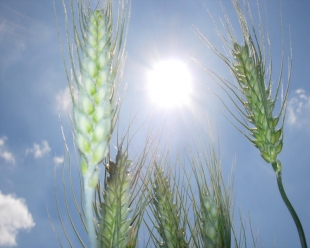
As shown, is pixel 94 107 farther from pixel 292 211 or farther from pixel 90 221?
pixel 292 211

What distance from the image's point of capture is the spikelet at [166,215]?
2.50 m

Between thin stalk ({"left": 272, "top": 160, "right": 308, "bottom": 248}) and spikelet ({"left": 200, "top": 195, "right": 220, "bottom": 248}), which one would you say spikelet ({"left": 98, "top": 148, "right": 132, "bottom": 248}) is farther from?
thin stalk ({"left": 272, "top": 160, "right": 308, "bottom": 248})

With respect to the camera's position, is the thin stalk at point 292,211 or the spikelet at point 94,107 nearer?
the spikelet at point 94,107

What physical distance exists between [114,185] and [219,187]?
104 cm

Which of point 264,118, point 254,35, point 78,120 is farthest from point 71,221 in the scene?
point 254,35

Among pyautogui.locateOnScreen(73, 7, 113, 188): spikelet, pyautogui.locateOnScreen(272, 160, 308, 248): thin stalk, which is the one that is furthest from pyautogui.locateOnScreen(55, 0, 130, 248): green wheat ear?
pyautogui.locateOnScreen(272, 160, 308, 248): thin stalk

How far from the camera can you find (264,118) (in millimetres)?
2322

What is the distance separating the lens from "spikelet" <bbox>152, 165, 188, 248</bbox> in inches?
98.6

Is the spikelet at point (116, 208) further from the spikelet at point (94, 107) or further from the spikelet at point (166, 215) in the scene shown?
the spikelet at point (166, 215)

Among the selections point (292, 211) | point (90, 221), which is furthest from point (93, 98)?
point (292, 211)

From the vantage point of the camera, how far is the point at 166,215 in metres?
2.62

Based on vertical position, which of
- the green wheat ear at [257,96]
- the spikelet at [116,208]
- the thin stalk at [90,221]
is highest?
the green wheat ear at [257,96]

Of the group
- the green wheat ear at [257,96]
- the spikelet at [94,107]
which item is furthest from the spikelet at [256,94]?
the spikelet at [94,107]

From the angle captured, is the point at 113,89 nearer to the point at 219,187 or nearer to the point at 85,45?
the point at 85,45
